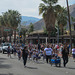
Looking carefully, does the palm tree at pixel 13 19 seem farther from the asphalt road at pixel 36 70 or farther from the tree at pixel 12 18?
the asphalt road at pixel 36 70

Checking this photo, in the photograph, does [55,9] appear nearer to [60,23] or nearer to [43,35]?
[60,23]

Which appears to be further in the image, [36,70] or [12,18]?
[12,18]

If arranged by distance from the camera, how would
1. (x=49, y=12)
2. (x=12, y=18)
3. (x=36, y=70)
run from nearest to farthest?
(x=36, y=70)
(x=49, y=12)
(x=12, y=18)

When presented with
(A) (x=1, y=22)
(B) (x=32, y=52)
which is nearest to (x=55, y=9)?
(B) (x=32, y=52)

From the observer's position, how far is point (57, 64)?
15.9 metres

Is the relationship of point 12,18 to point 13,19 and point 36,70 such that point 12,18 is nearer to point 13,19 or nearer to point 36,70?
point 13,19

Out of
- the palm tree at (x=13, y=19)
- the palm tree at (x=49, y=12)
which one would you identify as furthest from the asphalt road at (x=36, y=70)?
the palm tree at (x=13, y=19)

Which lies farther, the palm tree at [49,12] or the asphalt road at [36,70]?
the palm tree at [49,12]

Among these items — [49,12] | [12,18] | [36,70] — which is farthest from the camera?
[12,18]

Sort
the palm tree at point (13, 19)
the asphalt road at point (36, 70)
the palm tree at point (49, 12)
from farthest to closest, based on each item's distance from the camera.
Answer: the palm tree at point (13, 19) → the palm tree at point (49, 12) → the asphalt road at point (36, 70)

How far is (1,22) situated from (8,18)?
944cm

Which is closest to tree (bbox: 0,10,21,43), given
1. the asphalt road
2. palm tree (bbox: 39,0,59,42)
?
palm tree (bbox: 39,0,59,42)

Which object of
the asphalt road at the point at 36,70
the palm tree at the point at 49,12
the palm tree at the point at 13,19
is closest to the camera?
the asphalt road at the point at 36,70

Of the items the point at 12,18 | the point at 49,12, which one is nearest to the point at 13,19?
the point at 12,18
